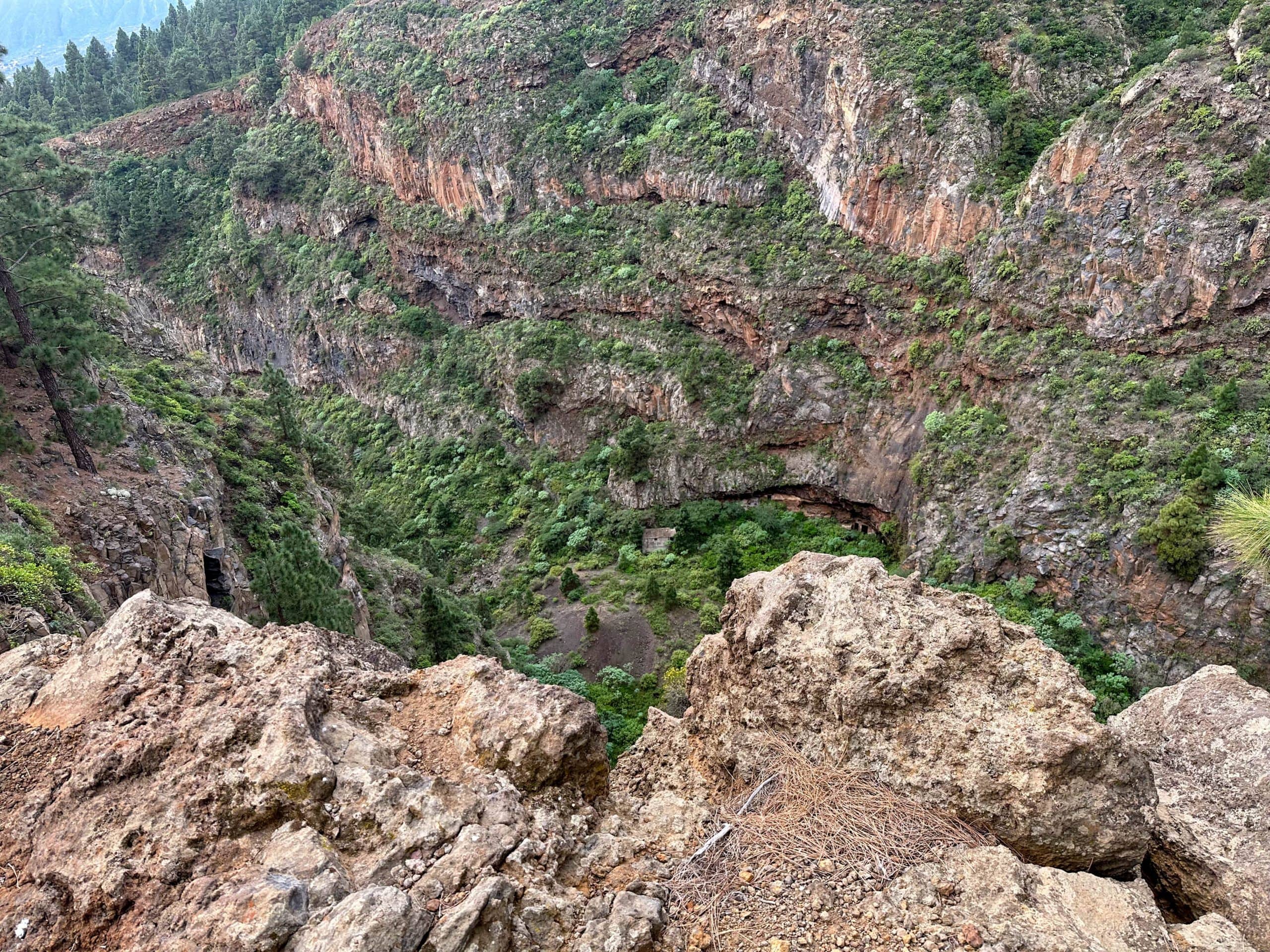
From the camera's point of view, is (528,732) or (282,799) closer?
(282,799)

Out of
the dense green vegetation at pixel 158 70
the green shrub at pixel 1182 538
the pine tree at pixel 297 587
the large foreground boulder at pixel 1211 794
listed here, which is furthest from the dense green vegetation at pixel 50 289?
the dense green vegetation at pixel 158 70

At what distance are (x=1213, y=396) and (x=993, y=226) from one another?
12.6 metres

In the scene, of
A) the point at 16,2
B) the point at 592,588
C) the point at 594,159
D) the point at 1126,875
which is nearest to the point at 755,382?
the point at 592,588

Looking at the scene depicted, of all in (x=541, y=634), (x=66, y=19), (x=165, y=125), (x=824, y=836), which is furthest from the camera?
(x=66, y=19)

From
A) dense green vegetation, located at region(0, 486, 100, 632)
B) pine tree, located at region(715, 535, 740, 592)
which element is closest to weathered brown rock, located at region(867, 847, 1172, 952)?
dense green vegetation, located at region(0, 486, 100, 632)

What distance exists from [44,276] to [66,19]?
813 ft

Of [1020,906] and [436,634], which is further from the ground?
[1020,906]

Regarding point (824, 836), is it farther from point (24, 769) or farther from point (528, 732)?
point (24, 769)

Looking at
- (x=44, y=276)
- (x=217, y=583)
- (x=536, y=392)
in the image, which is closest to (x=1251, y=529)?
(x=217, y=583)

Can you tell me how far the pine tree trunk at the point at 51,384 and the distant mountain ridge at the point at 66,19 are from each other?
8342 inches

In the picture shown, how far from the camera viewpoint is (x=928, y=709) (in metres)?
6.25

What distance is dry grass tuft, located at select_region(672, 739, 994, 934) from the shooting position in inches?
213

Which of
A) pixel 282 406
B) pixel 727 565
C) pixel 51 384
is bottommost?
pixel 727 565

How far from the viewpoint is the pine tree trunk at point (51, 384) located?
1524 cm
